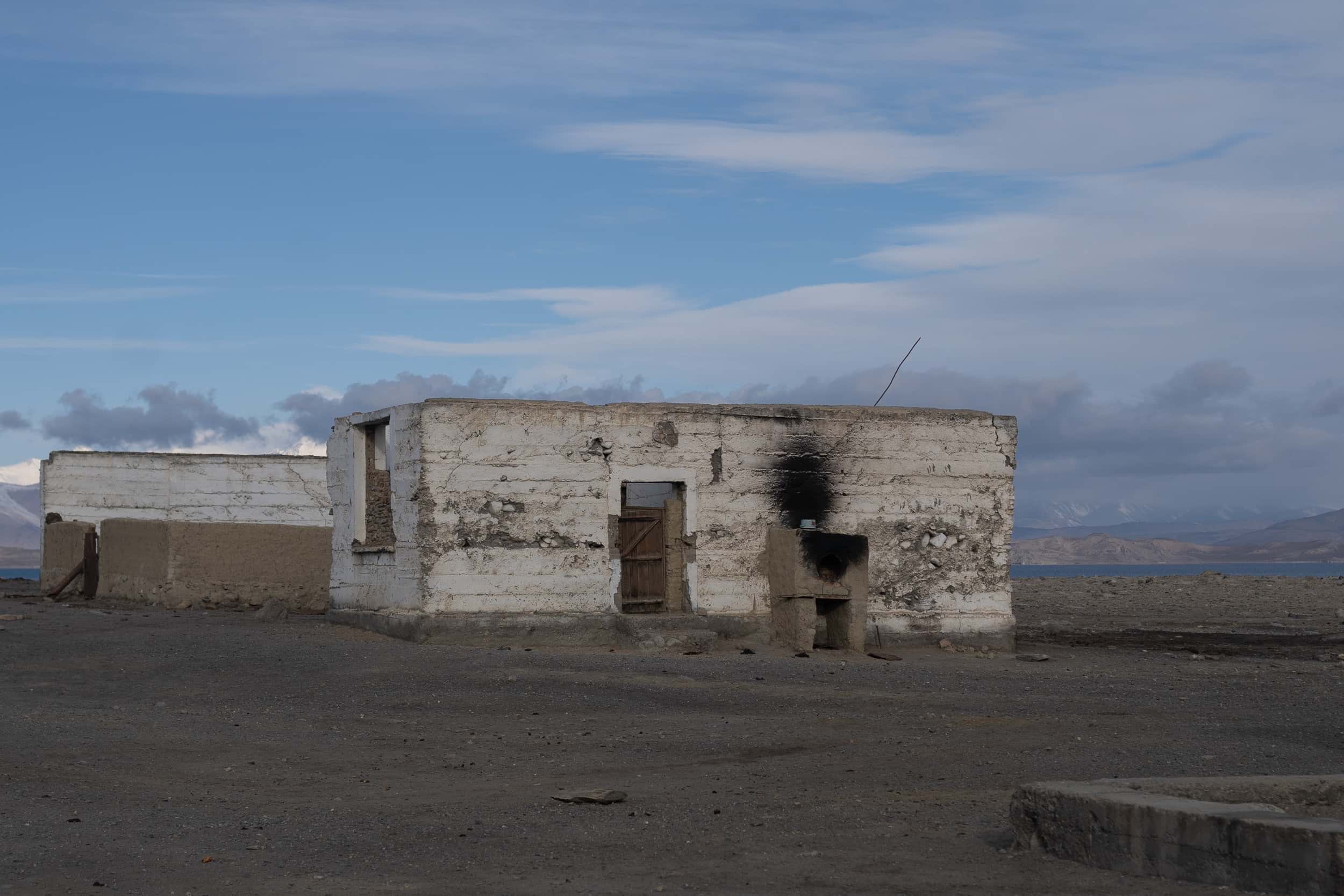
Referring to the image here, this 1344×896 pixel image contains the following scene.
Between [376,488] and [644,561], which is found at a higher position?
[376,488]

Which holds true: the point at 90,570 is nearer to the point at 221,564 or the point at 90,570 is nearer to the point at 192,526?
→ the point at 192,526

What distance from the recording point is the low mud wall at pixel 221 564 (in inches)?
769

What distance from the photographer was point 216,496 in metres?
26.0

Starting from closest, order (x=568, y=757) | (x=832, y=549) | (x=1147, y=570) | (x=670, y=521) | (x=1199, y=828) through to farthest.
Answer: (x=1199, y=828) → (x=568, y=757) → (x=832, y=549) → (x=670, y=521) → (x=1147, y=570)

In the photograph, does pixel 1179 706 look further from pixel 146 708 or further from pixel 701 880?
pixel 146 708

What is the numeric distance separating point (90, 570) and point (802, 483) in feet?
39.5

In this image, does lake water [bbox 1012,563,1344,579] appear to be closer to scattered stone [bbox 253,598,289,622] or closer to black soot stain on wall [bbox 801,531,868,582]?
scattered stone [bbox 253,598,289,622]

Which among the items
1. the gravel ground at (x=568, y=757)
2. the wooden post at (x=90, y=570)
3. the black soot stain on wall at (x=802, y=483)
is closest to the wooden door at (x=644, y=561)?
the black soot stain on wall at (x=802, y=483)

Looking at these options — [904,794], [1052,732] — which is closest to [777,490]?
[1052,732]

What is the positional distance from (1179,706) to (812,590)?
4.95 m

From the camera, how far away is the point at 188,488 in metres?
26.0

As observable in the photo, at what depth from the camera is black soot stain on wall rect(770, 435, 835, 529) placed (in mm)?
16297

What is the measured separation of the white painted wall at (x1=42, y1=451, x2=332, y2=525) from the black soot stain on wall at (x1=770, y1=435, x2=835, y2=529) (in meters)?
12.2

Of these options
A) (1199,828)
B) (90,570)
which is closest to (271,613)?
(90,570)
